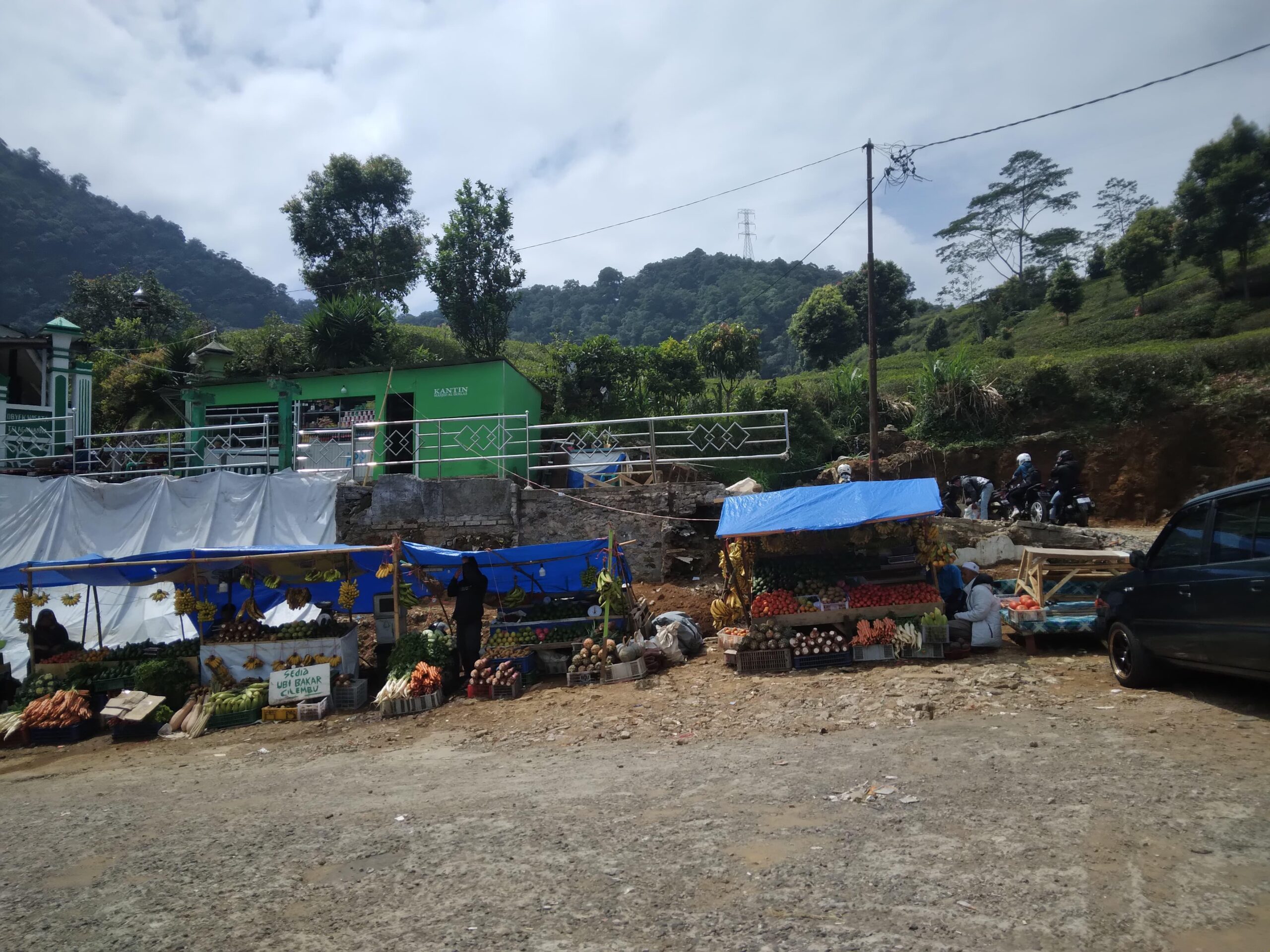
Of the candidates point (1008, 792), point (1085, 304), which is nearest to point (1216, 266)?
point (1085, 304)

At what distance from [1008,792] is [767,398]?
18.6 m

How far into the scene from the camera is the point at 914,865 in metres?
3.99

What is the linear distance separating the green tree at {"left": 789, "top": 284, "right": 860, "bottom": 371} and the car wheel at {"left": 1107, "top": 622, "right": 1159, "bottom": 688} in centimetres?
2746

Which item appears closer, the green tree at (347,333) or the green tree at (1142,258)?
the green tree at (347,333)

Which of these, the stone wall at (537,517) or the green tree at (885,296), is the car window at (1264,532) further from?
the green tree at (885,296)

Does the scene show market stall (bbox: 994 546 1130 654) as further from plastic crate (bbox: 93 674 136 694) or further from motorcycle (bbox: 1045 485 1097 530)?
plastic crate (bbox: 93 674 136 694)

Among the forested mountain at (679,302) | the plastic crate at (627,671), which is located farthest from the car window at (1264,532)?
the forested mountain at (679,302)

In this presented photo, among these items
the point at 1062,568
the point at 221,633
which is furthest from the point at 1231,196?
the point at 221,633

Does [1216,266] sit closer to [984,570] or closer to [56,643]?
[984,570]

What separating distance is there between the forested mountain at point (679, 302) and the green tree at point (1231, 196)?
2741 centimetres

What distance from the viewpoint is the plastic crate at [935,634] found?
30.4ft

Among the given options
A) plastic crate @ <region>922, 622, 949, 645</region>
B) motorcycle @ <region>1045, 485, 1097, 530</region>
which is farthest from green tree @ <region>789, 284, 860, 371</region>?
plastic crate @ <region>922, 622, 949, 645</region>

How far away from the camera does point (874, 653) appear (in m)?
9.52

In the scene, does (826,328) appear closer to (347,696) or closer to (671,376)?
Answer: (671,376)
